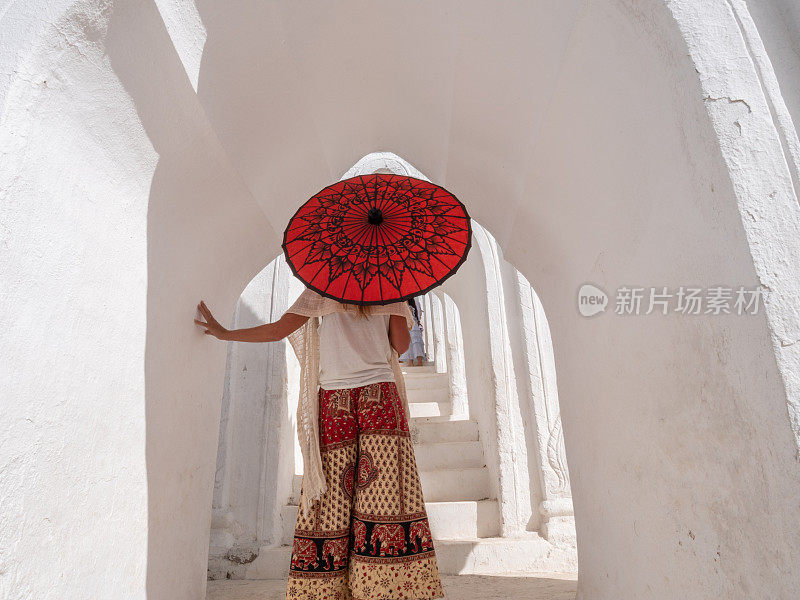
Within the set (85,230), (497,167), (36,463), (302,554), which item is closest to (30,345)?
(36,463)

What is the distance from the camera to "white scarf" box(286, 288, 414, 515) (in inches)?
84.3

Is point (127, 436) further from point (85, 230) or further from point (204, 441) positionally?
point (204, 441)

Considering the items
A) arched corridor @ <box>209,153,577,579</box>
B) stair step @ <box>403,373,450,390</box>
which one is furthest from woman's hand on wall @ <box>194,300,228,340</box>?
stair step @ <box>403,373,450,390</box>

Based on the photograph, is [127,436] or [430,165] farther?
[430,165]

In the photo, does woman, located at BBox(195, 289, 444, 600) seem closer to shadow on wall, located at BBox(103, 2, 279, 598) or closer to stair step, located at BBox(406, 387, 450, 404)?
shadow on wall, located at BBox(103, 2, 279, 598)

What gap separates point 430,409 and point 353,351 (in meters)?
4.42

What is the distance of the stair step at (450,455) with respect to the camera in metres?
4.64

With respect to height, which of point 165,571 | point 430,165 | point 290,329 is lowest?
point 165,571

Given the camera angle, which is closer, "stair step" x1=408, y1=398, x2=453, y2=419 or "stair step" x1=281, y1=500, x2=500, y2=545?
"stair step" x1=281, y1=500, x2=500, y2=545

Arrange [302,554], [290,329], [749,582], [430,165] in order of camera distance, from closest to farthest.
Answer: [749,582]
[302,554]
[290,329]
[430,165]

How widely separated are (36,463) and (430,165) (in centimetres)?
233

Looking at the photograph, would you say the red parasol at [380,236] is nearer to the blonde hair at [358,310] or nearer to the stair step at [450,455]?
the blonde hair at [358,310]

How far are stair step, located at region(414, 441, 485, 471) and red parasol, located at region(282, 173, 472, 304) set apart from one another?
8.99 feet

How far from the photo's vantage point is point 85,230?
1555mm
